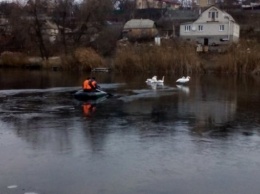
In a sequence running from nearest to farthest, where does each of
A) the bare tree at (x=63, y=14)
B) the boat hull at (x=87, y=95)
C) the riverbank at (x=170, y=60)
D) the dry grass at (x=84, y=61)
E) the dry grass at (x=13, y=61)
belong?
1. the boat hull at (x=87, y=95)
2. the riverbank at (x=170, y=60)
3. the dry grass at (x=84, y=61)
4. the dry grass at (x=13, y=61)
5. the bare tree at (x=63, y=14)

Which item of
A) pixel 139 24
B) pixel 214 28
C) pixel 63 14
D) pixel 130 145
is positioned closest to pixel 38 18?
pixel 63 14

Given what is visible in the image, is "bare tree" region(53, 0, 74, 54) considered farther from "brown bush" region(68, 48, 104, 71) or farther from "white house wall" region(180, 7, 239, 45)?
"white house wall" region(180, 7, 239, 45)

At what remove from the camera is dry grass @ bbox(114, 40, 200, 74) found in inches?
1875

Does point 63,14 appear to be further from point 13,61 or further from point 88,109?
point 88,109

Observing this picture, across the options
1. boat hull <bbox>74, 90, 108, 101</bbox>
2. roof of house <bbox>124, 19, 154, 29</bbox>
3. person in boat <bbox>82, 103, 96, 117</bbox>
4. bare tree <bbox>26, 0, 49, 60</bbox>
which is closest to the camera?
person in boat <bbox>82, 103, 96, 117</bbox>

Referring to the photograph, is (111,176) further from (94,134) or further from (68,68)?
(68,68)

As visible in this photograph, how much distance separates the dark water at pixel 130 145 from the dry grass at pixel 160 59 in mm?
19660

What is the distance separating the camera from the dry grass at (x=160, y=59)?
156ft

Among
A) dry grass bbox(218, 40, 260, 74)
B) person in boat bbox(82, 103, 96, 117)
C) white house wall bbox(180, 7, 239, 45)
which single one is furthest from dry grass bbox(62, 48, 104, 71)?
person in boat bbox(82, 103, 96, 117)

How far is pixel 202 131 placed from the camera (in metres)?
17.8

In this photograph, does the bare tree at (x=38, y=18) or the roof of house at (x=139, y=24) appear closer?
the bare tree at (x=38, y=18)

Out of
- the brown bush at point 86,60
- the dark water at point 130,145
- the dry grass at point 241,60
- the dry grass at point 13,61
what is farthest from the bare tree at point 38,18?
the dark water at point 130,145

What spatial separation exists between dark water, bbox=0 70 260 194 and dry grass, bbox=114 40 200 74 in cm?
1966

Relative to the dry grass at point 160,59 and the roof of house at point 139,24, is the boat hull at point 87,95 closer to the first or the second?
the dry grass at point 160,59
